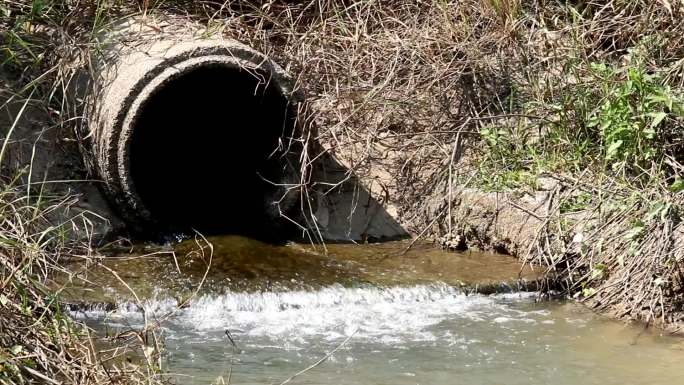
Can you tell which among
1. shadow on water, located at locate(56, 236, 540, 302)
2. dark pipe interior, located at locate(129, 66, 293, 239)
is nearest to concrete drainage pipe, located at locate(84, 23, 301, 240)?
dark pipe interior, located at locate(129, 66, 293, 239)

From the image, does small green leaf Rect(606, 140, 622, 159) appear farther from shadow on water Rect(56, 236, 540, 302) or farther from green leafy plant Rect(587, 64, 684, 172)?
shadow on water Rect(56, 236, 540, 302)

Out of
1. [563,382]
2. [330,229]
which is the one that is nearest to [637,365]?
[563,382]

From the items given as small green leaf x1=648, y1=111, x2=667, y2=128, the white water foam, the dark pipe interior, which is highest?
small green leaf x1=648, y1=111, x2=667, y2=128

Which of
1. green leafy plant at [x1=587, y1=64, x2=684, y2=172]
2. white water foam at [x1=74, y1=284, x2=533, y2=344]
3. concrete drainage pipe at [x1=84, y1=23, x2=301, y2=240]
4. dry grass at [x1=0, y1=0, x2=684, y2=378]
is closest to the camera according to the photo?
white water foam at [x1=74, y1=284, x2=533, y2=344]

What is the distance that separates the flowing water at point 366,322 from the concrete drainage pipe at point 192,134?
0.52 m

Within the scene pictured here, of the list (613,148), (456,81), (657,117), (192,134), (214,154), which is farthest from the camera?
(192,134)

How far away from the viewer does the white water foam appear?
5.46m

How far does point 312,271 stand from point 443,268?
2.51 feet

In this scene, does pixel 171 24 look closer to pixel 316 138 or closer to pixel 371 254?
pixel 316 138

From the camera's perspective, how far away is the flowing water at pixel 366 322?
193 inches

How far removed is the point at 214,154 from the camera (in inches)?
308

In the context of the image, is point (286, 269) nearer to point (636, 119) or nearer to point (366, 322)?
point (366, 322)

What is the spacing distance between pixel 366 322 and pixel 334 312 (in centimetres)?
23

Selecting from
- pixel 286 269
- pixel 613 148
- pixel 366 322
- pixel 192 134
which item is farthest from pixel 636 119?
pixel 192 134
